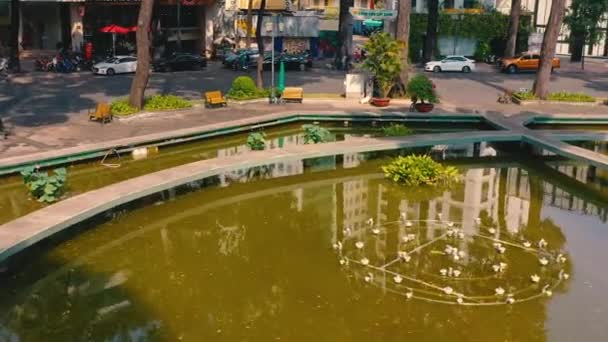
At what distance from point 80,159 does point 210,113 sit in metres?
7.81

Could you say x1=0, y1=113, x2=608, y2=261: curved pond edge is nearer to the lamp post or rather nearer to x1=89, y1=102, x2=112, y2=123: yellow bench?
x1=89, y1=102, x2=112, y2=123: yellow bench

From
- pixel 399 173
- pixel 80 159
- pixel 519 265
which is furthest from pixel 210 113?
pixel 519 265

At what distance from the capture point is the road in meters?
27.4

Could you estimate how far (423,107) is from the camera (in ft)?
87.7

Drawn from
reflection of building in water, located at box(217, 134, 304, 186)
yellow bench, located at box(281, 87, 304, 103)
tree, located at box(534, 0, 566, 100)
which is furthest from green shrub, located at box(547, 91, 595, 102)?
reflection of building in water, located at box(217, 134, 304, 186)

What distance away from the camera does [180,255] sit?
43.5 ft

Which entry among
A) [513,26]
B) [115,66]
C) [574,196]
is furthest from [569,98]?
[115,66]

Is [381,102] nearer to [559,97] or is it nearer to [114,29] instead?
[559,97]

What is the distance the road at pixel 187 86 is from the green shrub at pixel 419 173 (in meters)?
11.0

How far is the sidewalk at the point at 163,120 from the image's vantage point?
20.8 m

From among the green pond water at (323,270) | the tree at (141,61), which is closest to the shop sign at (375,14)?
the tree at (141,61)

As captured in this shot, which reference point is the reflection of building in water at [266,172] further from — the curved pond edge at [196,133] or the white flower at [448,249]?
the white flower at [448,249]

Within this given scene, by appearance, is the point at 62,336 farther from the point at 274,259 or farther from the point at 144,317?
the point at 274,259

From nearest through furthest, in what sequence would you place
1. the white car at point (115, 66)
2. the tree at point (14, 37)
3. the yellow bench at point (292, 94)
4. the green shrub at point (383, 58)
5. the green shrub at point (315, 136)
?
1. the green shrub at point (315, 136)
2. the green shrub at point (383, 58)
3. the yellow bench at point (292, 94)
4. the tree at point (14, 37)
5. the white car at point (115, 66)
